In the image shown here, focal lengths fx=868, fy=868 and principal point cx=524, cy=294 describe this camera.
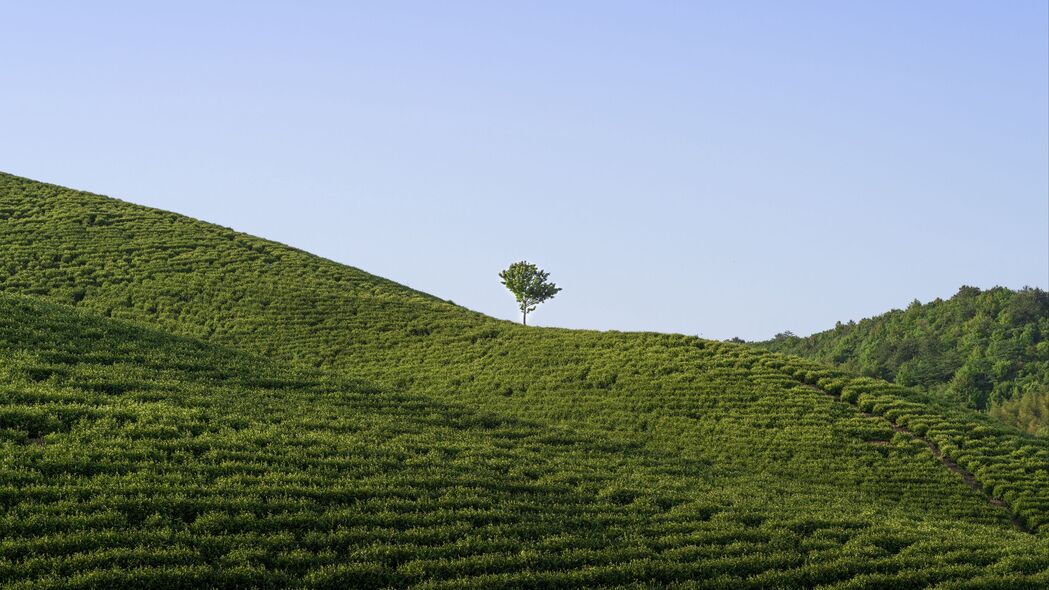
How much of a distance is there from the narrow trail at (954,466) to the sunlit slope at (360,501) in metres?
2.96

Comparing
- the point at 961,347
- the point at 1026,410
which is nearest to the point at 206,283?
the point at 1026,410

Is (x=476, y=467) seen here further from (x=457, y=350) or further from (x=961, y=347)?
(x=961, y=347)

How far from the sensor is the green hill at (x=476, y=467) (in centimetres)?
1652

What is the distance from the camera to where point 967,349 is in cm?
12425

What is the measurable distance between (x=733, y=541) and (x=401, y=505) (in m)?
8.01

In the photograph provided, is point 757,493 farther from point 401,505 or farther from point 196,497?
point 196,497

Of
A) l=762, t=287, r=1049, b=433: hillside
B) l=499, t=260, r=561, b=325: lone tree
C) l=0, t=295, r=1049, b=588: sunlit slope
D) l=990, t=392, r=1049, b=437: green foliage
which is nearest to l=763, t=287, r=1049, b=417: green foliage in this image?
l=762, t=287, r=1049, b=433: hillside

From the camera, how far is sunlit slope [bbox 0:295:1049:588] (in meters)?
15.9

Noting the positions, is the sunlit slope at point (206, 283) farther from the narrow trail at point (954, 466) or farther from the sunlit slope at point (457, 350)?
the narrow trail at point (954, 466)

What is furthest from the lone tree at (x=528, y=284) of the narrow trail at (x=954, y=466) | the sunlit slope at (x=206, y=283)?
the narrow trail at (x=954, y=466)

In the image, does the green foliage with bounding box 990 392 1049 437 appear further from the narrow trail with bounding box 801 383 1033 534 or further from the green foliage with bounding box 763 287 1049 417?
the narrow trail with bounding box 801 383 1033 534

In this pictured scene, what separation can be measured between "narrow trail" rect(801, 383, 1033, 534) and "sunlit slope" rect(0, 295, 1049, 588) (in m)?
2.96

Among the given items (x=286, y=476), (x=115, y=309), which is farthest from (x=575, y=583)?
(x=115, y=309)

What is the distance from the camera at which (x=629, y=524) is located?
21.0 m
